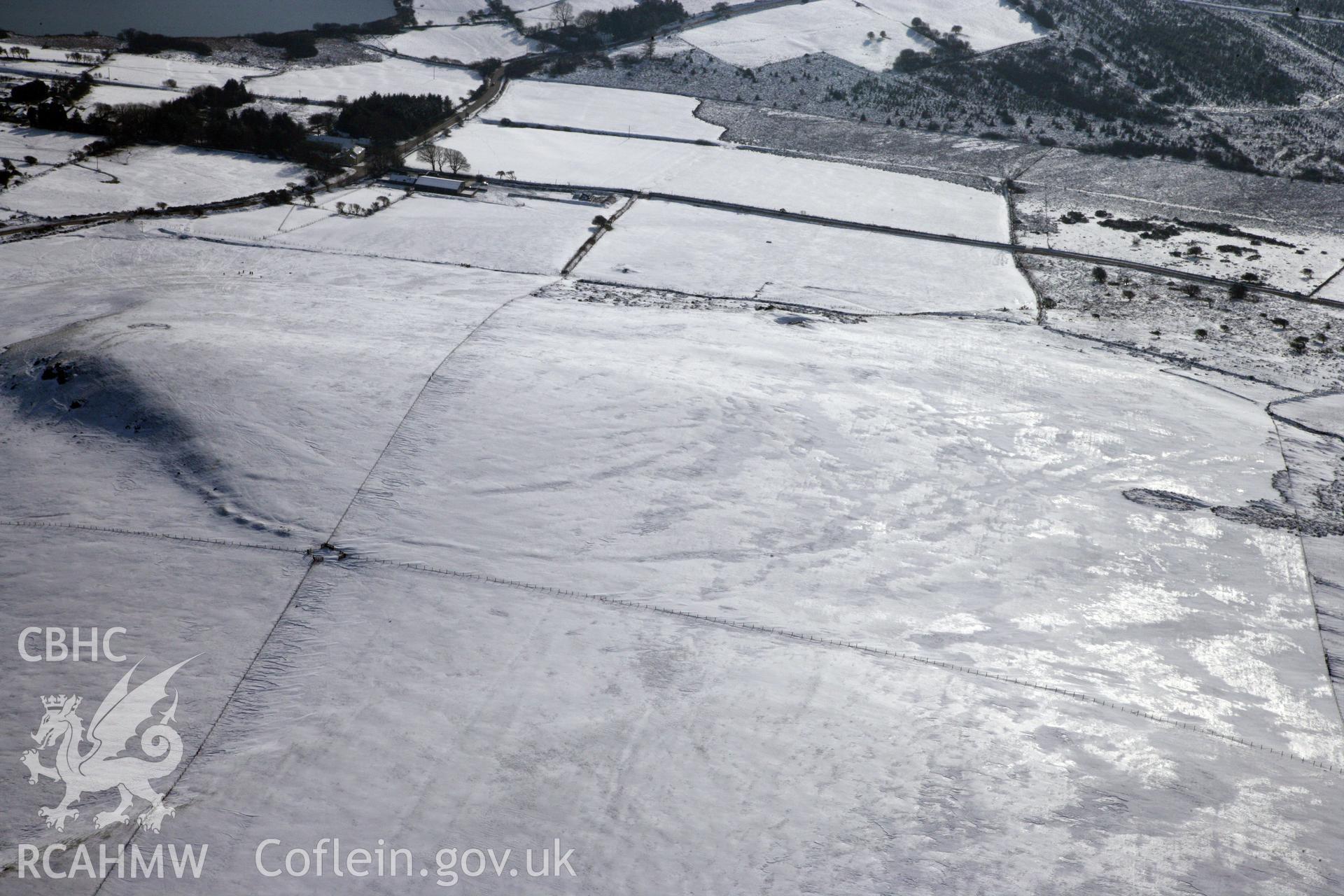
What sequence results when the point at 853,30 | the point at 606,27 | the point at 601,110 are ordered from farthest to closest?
the point at 853,30 → the point at 606,27 → the point at 601,110

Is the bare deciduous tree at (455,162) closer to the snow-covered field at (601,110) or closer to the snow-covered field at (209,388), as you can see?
the snow-covered field at (601,110)

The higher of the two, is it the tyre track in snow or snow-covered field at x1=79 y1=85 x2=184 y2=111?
snow-covered field at x1=79 y1=85 x2=184 y2=111

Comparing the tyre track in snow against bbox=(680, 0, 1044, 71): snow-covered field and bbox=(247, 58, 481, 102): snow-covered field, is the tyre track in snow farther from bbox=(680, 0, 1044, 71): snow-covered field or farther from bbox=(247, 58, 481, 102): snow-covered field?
bbox=(680, 0, 1044, 71): snow-covered field

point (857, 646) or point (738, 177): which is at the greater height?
point (738, 177)

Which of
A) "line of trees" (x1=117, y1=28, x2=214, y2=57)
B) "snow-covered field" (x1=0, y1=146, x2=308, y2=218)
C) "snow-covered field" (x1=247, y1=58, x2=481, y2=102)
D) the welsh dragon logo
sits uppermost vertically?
"line of trees" (x1=117, y1=28, x2=214, y2=57)

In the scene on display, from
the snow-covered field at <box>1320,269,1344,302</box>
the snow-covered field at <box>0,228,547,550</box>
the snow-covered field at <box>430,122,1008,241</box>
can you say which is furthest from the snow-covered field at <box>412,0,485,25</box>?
the snow-covered field at <box>1320,269,1344,302</box>

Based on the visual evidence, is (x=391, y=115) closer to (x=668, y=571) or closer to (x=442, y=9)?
(x=442, y=9)

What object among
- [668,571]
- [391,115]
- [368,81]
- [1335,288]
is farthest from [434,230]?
[1335,288]
